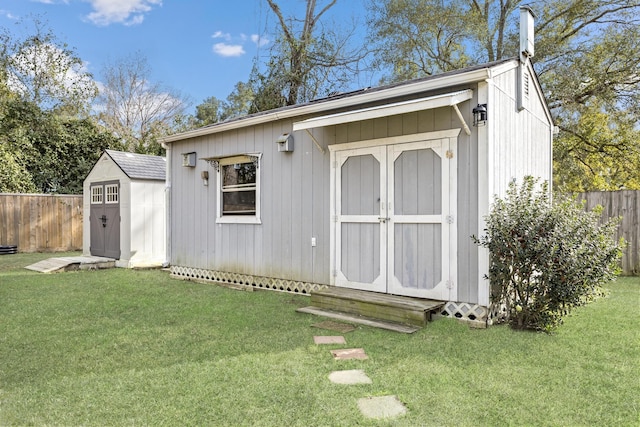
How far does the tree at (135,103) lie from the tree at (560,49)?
11.8 meters

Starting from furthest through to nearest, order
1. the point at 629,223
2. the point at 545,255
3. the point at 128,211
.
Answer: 1. the point at 128,211
2. the point at 629,223
3. the point at 545,255

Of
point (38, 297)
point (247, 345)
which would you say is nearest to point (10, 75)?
point (38, 297)

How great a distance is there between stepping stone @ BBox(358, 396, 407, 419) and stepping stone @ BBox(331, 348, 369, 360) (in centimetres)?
73

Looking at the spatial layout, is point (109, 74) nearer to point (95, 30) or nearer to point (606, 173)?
point (95, 30)

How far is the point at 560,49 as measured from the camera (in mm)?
11633

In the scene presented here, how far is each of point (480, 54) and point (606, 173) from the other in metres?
5.65

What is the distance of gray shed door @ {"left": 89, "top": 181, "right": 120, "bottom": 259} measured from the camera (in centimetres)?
909

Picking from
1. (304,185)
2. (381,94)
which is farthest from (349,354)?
(381,94)

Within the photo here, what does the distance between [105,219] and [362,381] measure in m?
8.54

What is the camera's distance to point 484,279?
162 inches

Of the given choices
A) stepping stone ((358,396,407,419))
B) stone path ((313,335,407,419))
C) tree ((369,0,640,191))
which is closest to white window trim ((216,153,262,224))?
stone path ((313,335,407,419))

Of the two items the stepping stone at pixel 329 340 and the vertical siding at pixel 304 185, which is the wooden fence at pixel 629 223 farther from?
the stepping stone at pixel 329 340

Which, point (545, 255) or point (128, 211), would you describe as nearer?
point (545, 255)

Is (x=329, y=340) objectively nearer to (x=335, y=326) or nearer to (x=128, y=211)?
(x=335, y=326)
